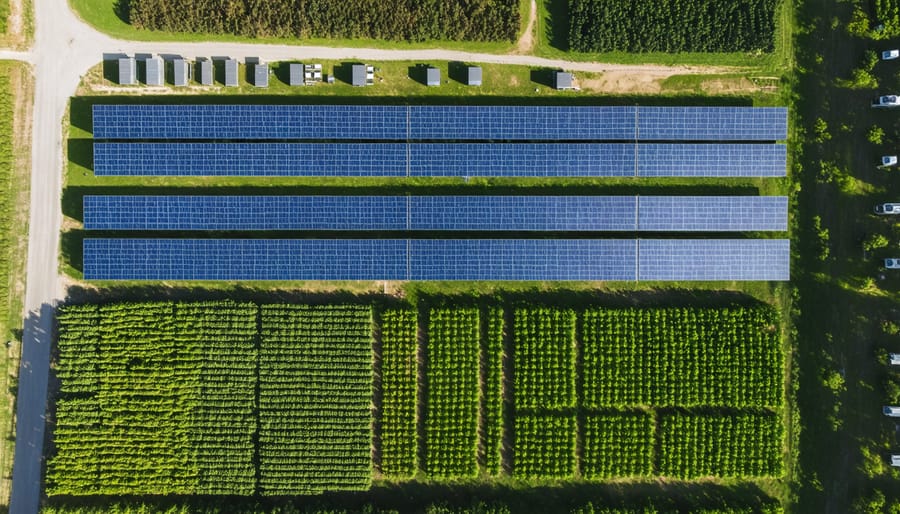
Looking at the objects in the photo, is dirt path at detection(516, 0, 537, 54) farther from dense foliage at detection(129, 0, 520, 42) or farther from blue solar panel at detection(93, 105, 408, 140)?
blue solar panel at detection(93, 105, 408, 140)

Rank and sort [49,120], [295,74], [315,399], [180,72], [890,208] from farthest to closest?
1. [49,120]
2. [295,74]
3. [180,72]
4. [890,208]
5. [315,399]

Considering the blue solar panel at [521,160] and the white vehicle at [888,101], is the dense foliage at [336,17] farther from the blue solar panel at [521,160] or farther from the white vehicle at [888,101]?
the white vehicle at [888,101]

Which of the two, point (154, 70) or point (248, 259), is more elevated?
point (154, 70)

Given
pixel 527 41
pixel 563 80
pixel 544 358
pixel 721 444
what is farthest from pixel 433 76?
pixel 721 444

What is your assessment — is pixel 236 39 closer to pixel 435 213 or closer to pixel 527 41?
pixel 435 213

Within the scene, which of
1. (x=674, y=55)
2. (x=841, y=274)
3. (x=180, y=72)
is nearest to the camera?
(x=180, y=72)

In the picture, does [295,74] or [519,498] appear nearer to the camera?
[519,498]

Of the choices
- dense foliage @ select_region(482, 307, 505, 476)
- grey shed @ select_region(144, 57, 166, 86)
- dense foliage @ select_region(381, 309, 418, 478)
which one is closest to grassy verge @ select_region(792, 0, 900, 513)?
dense foliage @ select_region(482, 307, 505, 476)
